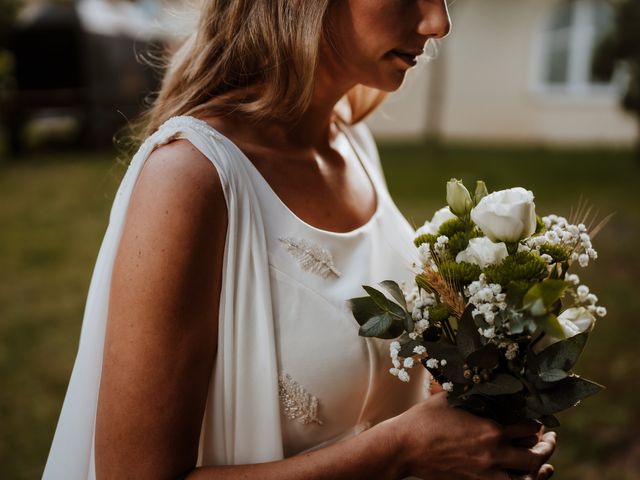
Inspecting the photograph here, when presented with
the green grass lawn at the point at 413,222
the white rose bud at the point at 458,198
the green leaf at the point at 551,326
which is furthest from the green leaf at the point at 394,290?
the green grass lawn at the point at 413,222

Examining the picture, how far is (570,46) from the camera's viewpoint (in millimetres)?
16578

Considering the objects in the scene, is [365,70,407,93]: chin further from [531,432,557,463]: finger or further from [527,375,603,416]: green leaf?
[531,432,557,463]: finger

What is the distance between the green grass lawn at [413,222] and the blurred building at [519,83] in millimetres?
2592

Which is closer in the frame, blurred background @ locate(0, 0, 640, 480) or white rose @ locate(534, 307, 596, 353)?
white rose @ locate(534, 307, 596, 353)

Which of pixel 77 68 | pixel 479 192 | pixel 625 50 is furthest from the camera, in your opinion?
pixel 77 68

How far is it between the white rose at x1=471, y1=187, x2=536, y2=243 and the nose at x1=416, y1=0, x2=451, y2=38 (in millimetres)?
478

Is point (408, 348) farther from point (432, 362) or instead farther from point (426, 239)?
point (426, 239)

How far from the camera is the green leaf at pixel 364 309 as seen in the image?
1.47 meters

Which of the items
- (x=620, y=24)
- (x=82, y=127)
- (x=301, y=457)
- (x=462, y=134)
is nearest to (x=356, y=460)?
(x=301, y=457)

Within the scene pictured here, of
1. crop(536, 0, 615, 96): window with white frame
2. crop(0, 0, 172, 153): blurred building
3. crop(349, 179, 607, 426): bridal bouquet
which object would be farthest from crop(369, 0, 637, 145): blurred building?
crop(349, 179, 607, 426): bridal bouquet

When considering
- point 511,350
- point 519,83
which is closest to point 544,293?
point 511,350

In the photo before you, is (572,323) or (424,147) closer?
(572,323)

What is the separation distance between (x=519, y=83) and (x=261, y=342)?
1695 cm

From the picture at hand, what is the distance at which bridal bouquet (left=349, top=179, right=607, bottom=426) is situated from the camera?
1.34 metres
